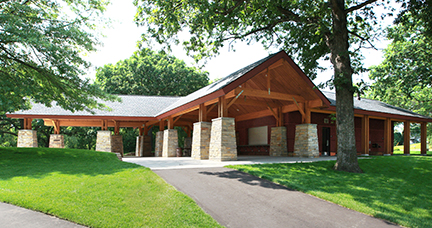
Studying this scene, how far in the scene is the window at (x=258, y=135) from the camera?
55.2 feet

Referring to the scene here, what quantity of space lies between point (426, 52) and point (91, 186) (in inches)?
586

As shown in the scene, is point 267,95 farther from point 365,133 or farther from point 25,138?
point 25,138

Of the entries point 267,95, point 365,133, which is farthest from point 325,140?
point 267,95

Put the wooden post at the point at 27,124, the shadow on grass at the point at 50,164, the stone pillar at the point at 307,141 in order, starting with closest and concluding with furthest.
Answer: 1. the shadow on grass at the point at 50,164
2. the stone pillar at the point at 307,141
3. the wooden post at the point at 27,124

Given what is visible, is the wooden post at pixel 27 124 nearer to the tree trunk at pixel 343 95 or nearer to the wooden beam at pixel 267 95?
the wooden beam at pixel 267 95

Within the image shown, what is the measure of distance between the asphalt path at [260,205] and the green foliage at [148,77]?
26.7 m

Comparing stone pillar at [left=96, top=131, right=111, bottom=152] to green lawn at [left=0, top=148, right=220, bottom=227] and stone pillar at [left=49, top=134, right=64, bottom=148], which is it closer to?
stone pillar at [left=49, top=134, right=64, bottom=148]

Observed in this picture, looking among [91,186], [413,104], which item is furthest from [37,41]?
[413,104]

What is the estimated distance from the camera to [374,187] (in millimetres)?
6504

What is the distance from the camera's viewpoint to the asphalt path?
14.6ft

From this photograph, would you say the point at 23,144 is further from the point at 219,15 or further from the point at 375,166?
the point at 375,166

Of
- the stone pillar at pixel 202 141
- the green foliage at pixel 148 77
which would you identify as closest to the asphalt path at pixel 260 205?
the stone pillar at pixel 202 141

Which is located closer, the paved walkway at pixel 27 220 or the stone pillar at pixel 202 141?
the paved walkway at pixel 27 220

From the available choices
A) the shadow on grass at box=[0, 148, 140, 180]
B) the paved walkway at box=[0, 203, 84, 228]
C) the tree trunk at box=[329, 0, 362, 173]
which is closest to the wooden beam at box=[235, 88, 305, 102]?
the tree trunk at box=[329, 0, 362, 173]
